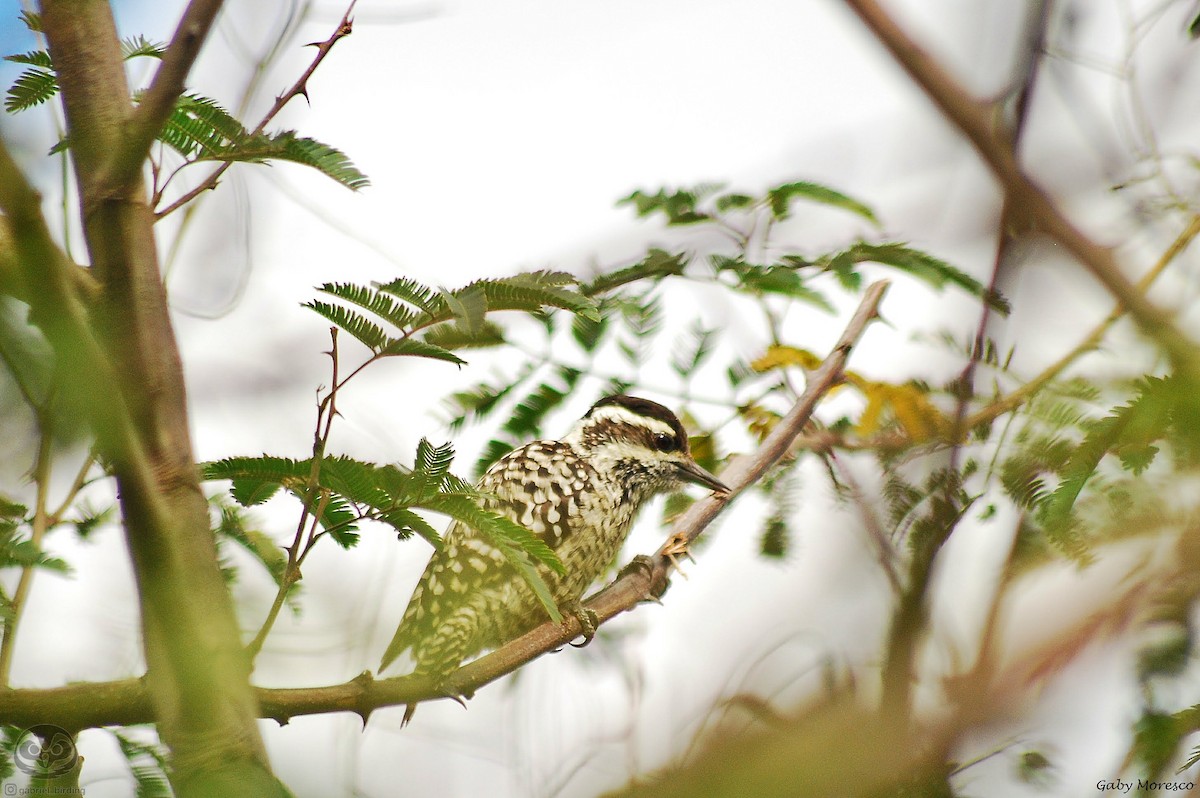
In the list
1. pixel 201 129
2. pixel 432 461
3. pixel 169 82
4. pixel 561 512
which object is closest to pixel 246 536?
pixel 432 461

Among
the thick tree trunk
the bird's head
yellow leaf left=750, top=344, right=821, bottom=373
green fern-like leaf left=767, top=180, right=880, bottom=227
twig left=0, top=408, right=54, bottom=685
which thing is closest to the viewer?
the thick tree trunk

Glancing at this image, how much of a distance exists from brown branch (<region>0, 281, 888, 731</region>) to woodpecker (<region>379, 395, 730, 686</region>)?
14 cm

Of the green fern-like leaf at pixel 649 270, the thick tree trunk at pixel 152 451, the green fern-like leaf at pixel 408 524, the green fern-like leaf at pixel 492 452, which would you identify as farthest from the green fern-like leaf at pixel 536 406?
the thick tree trunk at pixel 152 451

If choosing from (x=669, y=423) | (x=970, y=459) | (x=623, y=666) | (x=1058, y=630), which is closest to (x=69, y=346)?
(x=1058, y=630)

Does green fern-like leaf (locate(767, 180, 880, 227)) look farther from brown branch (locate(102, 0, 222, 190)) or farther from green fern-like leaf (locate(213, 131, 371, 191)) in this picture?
brown branch (locate(102, 0, 222, 190))

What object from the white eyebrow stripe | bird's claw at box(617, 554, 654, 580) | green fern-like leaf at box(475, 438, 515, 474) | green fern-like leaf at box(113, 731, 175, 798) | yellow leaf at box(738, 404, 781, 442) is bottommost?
green fern-like leaf at box(113, 731, 175, 798)

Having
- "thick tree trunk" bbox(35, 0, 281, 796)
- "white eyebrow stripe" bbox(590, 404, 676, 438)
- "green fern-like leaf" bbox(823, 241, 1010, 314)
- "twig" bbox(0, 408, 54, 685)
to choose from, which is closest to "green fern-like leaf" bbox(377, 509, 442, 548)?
"thick tree trunk" bbox(35, 0, 281, 796)

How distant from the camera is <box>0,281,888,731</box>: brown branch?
1.99 metres

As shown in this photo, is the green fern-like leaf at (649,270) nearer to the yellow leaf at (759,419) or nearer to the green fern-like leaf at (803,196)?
the green fern-like leaf at (803,196)

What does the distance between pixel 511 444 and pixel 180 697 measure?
2.24 m

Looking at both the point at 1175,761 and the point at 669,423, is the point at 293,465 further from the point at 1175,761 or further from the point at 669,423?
the point at 669,423

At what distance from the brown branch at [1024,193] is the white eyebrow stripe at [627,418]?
3.29 m

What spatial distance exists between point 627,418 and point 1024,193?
3.54m

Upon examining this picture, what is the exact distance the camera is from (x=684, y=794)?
95 cm
